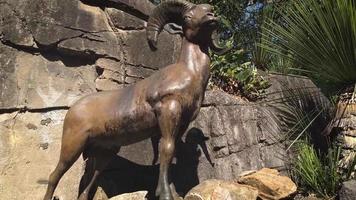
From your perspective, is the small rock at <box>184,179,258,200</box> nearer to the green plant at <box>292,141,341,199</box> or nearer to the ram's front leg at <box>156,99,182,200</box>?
the ram's front leg at <box>156,99,182,200</box>

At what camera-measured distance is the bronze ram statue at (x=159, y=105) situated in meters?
4.41

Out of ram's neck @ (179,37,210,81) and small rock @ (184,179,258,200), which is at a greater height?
ram's neck @ (179,37,210,81)

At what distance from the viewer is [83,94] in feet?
19.0

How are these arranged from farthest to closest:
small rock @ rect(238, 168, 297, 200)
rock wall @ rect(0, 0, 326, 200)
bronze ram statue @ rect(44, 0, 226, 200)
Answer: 1. rock wall @ rect(0, 0, 326, 200)
2. small rock @ rect(238, 168, 297, 200)
3. bronze ram statue @ rect(44, 0, 226, 200)

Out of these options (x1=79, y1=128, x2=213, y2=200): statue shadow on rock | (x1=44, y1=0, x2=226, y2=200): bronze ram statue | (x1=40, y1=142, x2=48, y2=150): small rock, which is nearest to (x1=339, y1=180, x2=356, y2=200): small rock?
(x1=79, y1=128, x2=213, y2=200): statue shadow on rock

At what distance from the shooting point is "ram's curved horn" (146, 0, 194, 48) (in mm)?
4797

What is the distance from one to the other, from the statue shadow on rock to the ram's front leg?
922mm

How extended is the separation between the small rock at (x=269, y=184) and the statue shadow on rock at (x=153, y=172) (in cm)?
72

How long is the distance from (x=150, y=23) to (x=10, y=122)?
1.83m

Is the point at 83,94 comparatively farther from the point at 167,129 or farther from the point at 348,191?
the point at 348,191

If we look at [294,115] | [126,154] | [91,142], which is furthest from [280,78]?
[91,142]

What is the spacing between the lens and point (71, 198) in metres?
5.38

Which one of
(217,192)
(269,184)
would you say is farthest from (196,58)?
(269,184)

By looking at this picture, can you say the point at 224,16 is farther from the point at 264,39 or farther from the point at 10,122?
the point at 10,122
